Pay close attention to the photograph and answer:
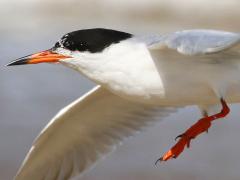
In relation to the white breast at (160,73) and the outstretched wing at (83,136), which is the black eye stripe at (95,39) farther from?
the outstretched wing at (83,136)

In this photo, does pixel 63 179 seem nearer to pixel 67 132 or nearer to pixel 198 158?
pixel 67 132

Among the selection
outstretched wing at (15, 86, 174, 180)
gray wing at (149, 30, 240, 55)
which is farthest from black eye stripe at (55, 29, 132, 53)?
outstretched wing at (15, 86, 174, 180)

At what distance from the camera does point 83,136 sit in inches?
305

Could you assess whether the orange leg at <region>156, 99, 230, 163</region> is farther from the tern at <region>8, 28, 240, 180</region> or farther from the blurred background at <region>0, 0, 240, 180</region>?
the blurred background at <region>0, 0, 240, 180</region>

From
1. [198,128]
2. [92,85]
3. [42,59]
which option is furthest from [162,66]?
[92,85]

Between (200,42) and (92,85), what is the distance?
5.98 m

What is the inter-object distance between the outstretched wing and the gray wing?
4.47ft

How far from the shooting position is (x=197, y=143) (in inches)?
419

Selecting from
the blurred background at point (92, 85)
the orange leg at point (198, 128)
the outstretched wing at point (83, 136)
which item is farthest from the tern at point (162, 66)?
the blurred background at point (92, 85)

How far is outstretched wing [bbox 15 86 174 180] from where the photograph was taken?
7.55m

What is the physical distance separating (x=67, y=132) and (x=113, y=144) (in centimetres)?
33

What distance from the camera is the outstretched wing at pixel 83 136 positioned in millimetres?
7547

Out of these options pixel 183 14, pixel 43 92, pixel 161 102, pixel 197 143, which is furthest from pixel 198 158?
pixel 183 14

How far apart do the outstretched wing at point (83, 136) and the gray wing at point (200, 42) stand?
1.36 metres
